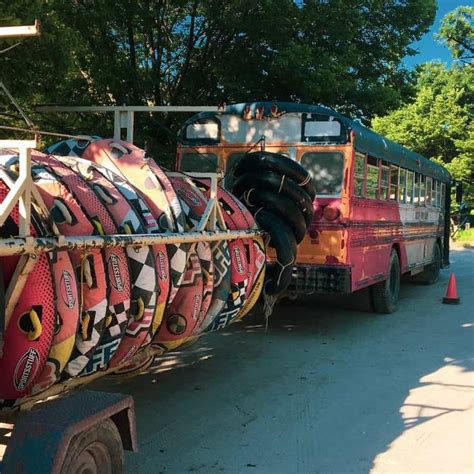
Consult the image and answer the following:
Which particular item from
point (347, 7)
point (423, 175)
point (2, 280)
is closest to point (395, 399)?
point (2, 280)

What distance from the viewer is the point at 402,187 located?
10.7 m

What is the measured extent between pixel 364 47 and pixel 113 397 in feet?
39.2

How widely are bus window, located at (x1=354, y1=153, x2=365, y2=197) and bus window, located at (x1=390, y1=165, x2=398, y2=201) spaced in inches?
69.1

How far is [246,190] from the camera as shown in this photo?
21.8 ft

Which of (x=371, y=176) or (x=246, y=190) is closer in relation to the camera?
(x=246, y=190)

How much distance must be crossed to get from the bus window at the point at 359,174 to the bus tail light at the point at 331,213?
47cm

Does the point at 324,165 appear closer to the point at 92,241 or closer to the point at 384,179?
the point at 384,179

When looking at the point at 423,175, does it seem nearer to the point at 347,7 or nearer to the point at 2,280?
the point at 347,7

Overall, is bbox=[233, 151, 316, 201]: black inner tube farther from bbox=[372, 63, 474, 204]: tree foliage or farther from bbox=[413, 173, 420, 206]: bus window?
bbox=[372, 63, 474, 204]: tree foliage

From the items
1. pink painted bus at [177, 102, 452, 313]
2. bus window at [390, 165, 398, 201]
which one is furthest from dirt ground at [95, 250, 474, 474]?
bus window at [390, 165, 398, 201]

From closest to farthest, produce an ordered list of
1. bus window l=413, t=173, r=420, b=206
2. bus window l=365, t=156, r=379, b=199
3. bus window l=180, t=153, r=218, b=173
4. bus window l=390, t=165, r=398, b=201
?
bus window l=180, t=153, r=218, b=173 < bus window l=365, t=156, r=379, b=199 < bus window l=390, t=165, r=398, b=201 < bus window l=413, t=173, r=420, b=206

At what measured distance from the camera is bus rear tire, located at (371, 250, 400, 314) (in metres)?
9.85

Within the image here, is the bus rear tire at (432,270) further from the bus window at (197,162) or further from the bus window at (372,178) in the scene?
the bus window at (197,162)

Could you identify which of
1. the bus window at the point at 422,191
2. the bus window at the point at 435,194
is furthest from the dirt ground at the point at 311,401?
the bus window at the point at 435,194
